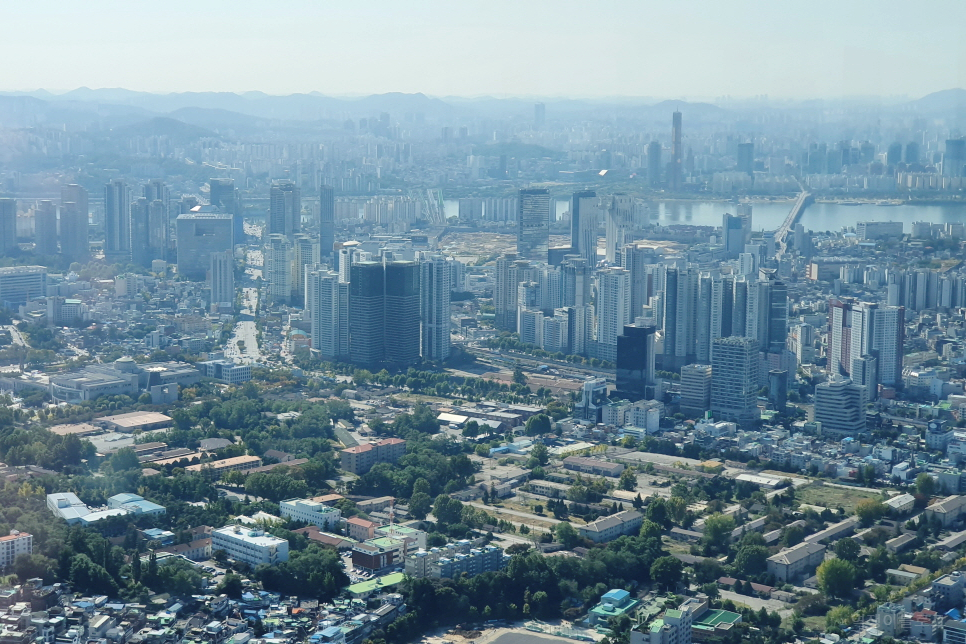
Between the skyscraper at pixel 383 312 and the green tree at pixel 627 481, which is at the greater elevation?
the skyscraper at pixel 383 312

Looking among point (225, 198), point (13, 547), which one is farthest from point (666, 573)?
point (225, 198)

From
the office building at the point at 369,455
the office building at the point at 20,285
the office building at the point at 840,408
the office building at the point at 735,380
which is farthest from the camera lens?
the office building at the point at 20,285

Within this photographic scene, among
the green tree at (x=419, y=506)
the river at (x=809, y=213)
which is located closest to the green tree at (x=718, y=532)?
the green tree at (x=419, y=506)

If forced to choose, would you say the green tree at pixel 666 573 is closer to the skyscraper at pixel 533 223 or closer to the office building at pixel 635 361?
the office building at pixel 635 361

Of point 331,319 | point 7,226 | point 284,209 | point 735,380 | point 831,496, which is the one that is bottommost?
point 831,496

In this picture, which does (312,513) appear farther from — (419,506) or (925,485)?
(925,485)

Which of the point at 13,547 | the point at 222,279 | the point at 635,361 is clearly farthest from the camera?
the point at 222,279
